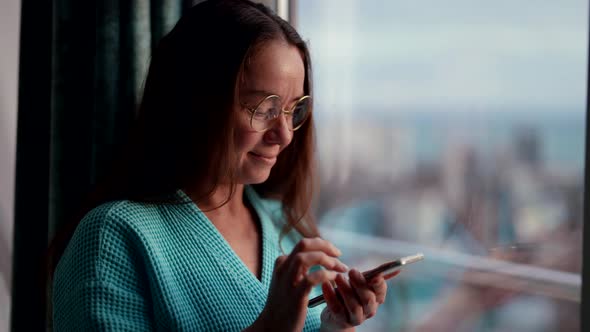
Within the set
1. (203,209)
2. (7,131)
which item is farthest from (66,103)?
(203,209)

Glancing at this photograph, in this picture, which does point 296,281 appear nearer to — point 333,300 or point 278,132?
point 333,300

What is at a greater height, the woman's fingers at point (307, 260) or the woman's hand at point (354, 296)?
the woman's fingers at point (307, 260)

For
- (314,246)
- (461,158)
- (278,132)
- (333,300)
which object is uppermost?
(278,132)

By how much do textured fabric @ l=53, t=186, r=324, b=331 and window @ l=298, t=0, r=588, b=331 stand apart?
2.66 ft

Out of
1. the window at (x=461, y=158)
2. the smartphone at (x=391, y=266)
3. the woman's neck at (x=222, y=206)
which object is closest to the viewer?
the smartphone at (x=391, y=266)

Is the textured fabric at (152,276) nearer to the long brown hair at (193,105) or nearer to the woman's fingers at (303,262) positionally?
the long brown hair at (193,105)

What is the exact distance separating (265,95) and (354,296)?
14.3 inches

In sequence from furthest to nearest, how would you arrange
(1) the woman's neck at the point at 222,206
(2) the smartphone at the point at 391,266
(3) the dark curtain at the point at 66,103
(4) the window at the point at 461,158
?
(4) the window at the point at 461,158
(3) the dark curtain at the point at 66,103
(1) the woman's neck at the point at 222,206
(2) the smartphone at the point at 391,266

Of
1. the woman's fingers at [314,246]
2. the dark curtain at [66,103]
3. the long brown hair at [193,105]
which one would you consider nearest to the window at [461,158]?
the dark curtain at [66,103]

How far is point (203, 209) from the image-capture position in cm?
117

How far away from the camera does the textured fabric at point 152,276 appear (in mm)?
953

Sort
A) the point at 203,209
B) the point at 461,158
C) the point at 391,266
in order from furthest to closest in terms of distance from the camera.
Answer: the point at 461,158
the point at 203,209
the point at 391,266

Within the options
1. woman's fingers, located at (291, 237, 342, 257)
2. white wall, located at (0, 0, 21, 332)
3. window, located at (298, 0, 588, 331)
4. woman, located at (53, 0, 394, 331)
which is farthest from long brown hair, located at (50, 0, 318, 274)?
window, located at (298, 0, 588, 331)

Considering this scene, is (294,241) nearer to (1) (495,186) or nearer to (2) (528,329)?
(1) (495,186)
